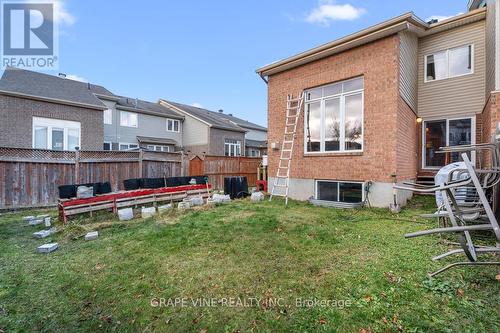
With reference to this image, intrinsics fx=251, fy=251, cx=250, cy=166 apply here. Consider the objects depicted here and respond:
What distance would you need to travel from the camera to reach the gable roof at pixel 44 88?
13906 mm

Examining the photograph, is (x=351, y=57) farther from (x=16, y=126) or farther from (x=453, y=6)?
(x=16, y=126)

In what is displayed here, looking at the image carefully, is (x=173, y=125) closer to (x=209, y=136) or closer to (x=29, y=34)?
(x=209, y=136)

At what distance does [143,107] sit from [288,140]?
58.4ft

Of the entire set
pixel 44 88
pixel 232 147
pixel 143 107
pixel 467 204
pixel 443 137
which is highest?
pixel 143 107

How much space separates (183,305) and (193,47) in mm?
18998

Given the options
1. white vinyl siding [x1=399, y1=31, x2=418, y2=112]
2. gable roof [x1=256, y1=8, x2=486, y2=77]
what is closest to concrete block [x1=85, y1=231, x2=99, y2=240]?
gable roof [x1=256, y1=8, x2=486, y2=77]

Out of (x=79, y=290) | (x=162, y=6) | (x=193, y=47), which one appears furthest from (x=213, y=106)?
(x=79, y=290)

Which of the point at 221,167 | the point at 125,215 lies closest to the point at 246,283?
the point at 125,215

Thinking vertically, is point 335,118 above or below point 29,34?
below

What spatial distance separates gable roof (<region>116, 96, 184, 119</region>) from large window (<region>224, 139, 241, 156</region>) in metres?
5.13

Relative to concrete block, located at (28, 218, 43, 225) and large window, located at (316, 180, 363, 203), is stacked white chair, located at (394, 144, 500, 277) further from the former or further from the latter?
concrete block, located at (28, 218, 43, 225)

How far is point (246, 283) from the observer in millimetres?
2969

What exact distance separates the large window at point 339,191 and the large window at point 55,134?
49.2ft

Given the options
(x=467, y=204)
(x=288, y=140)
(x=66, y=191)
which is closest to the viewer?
(x=467, y=204)
